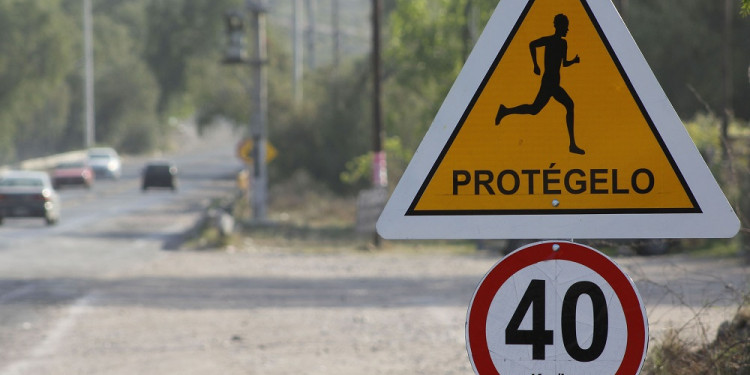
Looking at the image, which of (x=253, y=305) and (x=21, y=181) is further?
(x=21, y=181)

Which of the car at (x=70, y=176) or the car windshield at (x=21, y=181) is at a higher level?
the car windshield at (x=21, y=181)

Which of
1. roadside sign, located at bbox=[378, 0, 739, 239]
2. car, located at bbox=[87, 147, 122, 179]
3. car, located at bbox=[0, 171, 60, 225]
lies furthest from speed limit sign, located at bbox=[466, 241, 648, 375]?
car, located at bbox=[87, 147, 122, 179]

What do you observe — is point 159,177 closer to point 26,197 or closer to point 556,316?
point 26,197

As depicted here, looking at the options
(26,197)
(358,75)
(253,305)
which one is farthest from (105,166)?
(253,305)

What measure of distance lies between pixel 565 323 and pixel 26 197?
31.7 metres

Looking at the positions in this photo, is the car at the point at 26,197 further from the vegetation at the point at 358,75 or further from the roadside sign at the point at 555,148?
the roadside sign at the point at 555,148

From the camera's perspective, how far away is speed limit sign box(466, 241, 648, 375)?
11.6ft

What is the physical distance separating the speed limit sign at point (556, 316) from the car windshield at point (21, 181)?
31851mm

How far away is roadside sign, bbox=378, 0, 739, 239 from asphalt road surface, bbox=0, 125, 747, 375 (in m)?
2.90

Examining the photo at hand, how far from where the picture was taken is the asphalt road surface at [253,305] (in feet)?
35.7

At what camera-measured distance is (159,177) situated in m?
54.6

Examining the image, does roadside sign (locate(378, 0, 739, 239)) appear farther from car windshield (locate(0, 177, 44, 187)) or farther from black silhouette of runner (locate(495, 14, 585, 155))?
car windshield (locate(0, 177, 44, 187))

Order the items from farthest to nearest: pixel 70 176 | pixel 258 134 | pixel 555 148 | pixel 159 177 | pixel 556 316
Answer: pixel 70 176
pixel 159 177
pixel 258 134
pixel 555 148
pixel 556 316

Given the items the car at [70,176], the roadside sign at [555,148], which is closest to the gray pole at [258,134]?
the car at [70,176]
